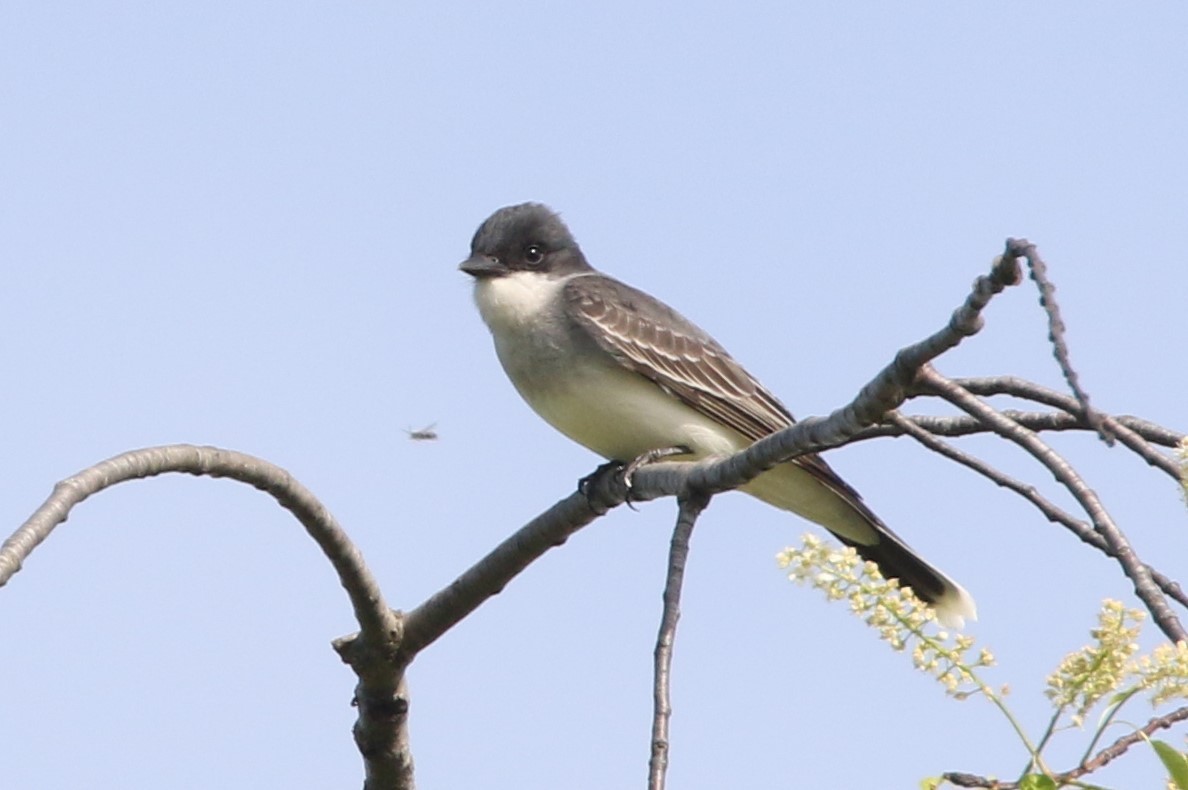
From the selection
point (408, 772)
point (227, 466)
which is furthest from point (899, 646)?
point (408, 772)

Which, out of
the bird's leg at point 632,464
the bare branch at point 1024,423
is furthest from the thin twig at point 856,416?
the bird's leg at point 632,464


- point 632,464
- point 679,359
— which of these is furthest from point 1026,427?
point 679,359

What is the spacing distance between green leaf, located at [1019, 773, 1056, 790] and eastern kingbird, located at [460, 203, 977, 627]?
16.1 feet

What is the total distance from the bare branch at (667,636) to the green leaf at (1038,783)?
2.59 ft

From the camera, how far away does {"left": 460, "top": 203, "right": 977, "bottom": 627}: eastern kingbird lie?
8080 mm

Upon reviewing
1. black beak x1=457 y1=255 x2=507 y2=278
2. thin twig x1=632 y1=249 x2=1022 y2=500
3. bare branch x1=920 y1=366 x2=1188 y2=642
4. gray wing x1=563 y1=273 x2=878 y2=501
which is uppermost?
black beak x1=457 y1=255 x2=507 y2=278

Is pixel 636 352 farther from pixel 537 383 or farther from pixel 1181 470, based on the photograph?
pixel 1181 470

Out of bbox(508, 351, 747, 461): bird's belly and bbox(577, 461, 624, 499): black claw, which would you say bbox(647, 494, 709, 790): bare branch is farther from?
bbox(508, 351, 747, 461): bird's belly

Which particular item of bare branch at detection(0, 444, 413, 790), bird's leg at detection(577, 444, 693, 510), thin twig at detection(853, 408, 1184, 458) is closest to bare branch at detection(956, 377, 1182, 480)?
thin twig at detection(853, 408, 1184, 458)

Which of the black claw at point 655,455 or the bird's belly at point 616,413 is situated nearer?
the black claw at point 655,455

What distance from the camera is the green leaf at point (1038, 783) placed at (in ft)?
10.1

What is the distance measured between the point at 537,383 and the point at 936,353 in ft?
15.3

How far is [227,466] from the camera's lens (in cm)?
491

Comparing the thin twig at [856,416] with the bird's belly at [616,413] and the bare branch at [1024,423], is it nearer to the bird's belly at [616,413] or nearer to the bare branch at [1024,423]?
the bare branch at [1024,423]
